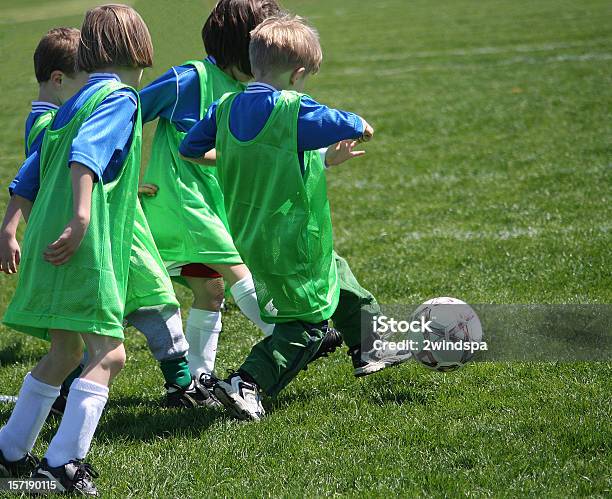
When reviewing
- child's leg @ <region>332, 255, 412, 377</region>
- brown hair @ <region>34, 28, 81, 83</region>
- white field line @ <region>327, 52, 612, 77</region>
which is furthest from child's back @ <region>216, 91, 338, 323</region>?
white field line @ <region>327, 52, 612, 77</region>

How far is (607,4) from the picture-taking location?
23594mm

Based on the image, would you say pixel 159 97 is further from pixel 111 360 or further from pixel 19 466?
pixel 19 466

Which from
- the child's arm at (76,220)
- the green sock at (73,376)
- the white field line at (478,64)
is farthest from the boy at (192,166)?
the white field line at (478,64)

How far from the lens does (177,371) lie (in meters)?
4.30

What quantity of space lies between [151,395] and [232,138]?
1.46 meters

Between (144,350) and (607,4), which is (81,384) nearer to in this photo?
(144,350)

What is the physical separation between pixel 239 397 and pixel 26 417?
3.06 ft

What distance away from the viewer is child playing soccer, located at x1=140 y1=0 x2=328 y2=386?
433 centimetres

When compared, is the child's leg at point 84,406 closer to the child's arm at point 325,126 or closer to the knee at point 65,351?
the knee at point 65,351

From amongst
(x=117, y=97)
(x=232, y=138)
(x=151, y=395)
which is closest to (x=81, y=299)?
(x=117, y=97)

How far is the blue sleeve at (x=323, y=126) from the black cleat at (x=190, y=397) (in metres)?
1.34

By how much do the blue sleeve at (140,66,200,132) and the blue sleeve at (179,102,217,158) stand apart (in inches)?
13.7

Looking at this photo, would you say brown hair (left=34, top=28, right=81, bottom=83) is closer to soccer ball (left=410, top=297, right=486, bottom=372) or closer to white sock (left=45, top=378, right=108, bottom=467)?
white sock (left=45, top=378, right=108, bottom=467)

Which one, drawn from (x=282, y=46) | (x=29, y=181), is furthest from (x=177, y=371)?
(x=282, y=46)
